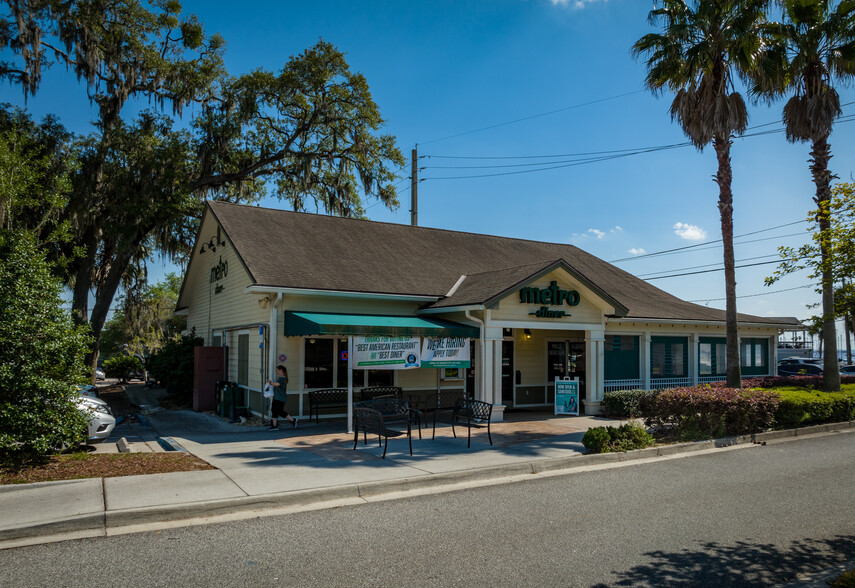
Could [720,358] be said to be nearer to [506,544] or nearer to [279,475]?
[279,475]

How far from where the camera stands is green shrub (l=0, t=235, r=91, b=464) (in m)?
8.81

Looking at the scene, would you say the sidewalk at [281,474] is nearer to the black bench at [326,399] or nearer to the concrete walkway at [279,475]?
the concrete walkway at [279,475]

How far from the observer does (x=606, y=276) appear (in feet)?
77.4

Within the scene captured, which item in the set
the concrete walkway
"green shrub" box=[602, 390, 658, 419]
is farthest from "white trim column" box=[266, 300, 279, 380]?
"green shrub" box=[602, 390, 658, 419]

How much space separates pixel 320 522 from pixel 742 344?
2114cm

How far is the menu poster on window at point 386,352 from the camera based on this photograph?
45.5 ft

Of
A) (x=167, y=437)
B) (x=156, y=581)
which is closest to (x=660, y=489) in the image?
(x=156, y=581)

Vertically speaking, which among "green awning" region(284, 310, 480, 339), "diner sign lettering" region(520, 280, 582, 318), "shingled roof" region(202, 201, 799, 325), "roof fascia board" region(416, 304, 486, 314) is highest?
"shingled roof" region(202, 201, 799, 325)

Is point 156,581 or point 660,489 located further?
point 660,489

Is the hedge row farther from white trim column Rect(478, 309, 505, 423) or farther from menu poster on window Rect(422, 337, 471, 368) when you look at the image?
menu poster on window Rect(422, 337, 471, 368)

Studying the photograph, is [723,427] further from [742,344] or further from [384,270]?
[742,344]

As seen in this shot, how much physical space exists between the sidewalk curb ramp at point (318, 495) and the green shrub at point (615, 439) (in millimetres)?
205

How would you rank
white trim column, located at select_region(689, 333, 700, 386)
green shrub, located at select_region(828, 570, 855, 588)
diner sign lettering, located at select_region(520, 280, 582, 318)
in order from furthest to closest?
white trim column, located at select_region(689, 333, 700, 386) → diner sign lettering, located at select_region(520, 280, 582, 318) → green shrub, located at select_region(828, 570, 855, 588)

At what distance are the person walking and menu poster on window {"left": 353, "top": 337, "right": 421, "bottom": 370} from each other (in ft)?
6.16
